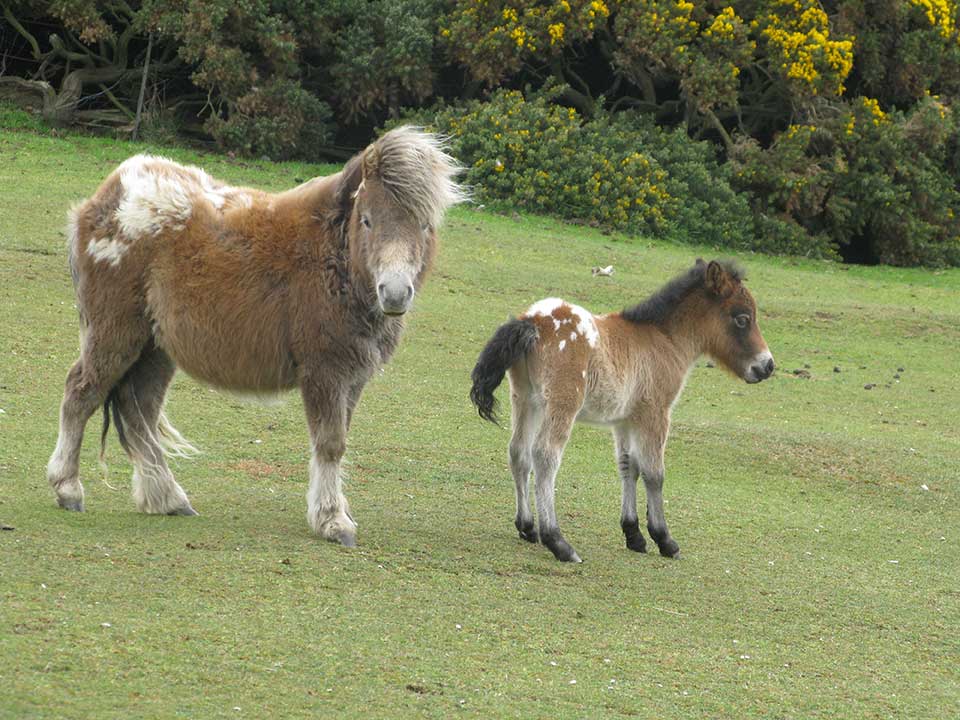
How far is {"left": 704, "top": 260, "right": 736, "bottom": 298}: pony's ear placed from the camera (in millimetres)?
9117

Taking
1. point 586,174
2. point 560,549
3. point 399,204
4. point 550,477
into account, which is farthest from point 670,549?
point 586,174

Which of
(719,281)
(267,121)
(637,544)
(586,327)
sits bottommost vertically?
(637,544)

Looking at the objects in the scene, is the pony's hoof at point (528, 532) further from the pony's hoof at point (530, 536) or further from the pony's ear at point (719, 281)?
the pony's ear at point (719, 281)

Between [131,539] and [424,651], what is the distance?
1.95 meters

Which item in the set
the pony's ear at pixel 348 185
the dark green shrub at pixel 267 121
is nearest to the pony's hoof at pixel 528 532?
the pony's ear at pixel 348 185

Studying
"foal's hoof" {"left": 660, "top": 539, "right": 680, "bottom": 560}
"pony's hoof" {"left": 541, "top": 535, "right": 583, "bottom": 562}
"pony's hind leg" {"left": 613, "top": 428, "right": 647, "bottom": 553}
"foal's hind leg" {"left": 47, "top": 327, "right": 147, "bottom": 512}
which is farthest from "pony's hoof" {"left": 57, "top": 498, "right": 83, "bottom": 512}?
"foal's hoof" {"left": 660, "top": 539, "right": 680, "bottom": 560}

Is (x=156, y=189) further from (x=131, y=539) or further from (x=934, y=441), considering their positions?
(x=934, y=441)

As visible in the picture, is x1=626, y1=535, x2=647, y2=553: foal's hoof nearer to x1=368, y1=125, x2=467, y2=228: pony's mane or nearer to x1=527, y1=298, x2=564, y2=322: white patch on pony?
x1=527, y1=298, x2=564, y2=322: white patch on pony

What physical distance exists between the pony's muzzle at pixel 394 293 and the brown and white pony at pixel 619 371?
1148 millimetres

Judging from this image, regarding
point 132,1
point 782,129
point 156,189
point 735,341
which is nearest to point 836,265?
point 782,129

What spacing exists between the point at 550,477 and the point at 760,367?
Result: 1.99m

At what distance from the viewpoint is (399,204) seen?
744 cm

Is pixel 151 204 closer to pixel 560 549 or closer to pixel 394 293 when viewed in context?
pixel 394 293

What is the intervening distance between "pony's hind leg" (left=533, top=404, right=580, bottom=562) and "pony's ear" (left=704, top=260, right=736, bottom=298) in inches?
65.6
